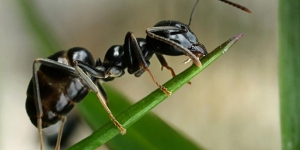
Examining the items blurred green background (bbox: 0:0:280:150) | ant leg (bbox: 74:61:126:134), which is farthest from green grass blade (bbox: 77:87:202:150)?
blurred green background (bbox: 0:0:280:150)

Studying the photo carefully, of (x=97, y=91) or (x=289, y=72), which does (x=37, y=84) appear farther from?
(x=289, y=72)

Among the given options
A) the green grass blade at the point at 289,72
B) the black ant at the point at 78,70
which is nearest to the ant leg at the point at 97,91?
the black ant at the point at 78,70

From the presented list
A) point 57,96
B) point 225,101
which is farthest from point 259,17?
point 57,96

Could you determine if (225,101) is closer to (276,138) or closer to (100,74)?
(276,138)

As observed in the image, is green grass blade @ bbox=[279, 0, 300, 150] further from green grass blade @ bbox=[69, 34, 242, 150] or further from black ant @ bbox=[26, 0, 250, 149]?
black ant @ bbox=[26, 0, 250, 149]

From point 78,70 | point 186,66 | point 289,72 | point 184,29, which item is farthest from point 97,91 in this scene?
point 186,66

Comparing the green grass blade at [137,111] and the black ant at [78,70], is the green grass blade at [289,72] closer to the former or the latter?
the green grass blade at [137,111]
